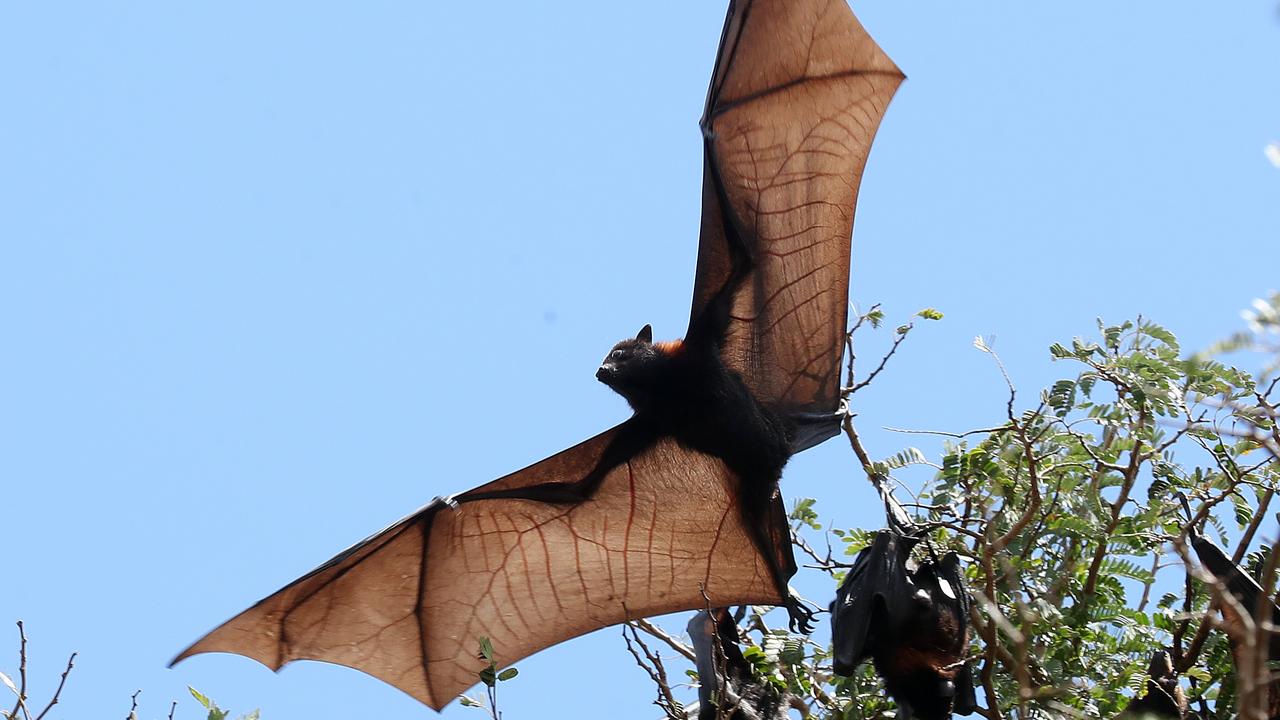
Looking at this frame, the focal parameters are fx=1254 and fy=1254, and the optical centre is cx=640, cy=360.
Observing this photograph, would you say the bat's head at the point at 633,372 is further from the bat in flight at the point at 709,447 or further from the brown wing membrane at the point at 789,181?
the brown wing membrane at the point at 789,181

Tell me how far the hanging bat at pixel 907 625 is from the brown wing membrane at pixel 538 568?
5.54 feet

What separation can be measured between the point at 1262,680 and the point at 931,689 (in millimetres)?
3497

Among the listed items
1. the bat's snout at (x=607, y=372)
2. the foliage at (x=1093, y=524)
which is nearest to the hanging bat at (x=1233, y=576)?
the foliage at (x=1093, y=524)

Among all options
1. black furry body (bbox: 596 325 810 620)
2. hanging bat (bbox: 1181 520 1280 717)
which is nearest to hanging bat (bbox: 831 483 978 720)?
hanging bat (bbox: 1181 520 1280 717)

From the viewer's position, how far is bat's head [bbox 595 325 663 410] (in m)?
8.30

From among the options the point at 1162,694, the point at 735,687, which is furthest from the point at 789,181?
the point at 1162,694

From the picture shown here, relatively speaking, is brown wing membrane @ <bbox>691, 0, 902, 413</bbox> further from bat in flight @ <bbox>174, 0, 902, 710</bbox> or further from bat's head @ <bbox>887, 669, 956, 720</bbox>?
bat's head @ <bbox>887, 669, 956, 720</bbox>

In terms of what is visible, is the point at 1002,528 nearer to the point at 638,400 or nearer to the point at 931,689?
the point at 931,689

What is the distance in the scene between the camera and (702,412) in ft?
→ 27.2

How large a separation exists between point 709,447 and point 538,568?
1.39 m

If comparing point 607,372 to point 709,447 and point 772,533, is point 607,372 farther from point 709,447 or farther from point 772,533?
point 772,533

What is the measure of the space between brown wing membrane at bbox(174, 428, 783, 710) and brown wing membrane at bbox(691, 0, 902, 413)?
91 centimetres

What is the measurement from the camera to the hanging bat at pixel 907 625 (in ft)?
21.0

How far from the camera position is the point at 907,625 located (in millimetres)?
6477
